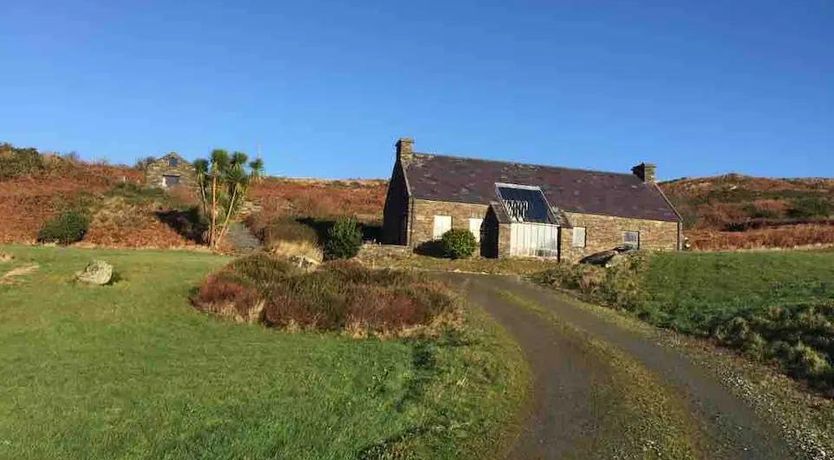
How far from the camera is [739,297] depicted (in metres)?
19.8

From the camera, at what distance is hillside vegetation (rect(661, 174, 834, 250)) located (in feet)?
136

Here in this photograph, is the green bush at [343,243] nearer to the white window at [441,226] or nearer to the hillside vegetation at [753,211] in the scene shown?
the white window at [441,226]

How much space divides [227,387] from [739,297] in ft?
52.8

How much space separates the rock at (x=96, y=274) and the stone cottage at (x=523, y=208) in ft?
60.3

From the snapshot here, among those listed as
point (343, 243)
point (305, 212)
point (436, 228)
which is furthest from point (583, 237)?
point (305, 212)

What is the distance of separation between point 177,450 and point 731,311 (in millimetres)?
15146

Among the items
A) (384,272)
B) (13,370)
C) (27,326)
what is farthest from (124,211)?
(13,370)

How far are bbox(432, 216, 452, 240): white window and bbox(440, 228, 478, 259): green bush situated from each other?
1451mm

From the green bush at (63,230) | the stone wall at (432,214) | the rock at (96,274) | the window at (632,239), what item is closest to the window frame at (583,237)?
the window at (632,239)

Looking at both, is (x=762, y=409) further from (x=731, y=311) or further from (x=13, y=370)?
(x=13, y=370)

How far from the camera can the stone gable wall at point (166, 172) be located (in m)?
52.7

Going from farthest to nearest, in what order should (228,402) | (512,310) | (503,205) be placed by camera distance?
(503,205) < (512,310) < (228,402)

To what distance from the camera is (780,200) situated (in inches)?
2499

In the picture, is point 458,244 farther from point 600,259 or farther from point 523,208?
point 600,259
